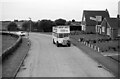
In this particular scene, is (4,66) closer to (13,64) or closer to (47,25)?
(13,64)

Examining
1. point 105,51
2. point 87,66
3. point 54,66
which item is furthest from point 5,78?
point 105,51

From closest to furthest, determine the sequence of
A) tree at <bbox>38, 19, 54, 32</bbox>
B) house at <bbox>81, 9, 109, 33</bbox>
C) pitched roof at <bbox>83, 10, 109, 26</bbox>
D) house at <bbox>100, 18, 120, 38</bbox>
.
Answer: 1. house at <bbox>100, 18, 120, 38</bbox>
2. house at <bbox>81, 9, 109, 33</bbox>
3. pitched roof at <bbox>83, 10, 109, 26</bbox>
4. tree at <bbox>38, 19, 54, 32</bbox>

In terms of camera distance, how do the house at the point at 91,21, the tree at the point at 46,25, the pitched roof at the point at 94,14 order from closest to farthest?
1. the house at the point at 91,21
2. the pitched roof at the point at 94,14
3. the tree at the point at 46,25

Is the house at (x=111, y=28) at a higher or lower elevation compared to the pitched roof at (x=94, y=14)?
lower

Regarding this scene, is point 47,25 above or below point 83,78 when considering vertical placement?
above

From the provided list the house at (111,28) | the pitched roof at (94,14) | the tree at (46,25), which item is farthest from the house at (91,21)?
the tree at (46,25)

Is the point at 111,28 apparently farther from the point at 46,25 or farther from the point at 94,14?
the point at 46,25

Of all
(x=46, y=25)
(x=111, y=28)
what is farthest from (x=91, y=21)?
(x=46, y=25)

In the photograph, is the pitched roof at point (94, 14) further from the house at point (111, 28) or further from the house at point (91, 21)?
the house at point (111, 28)

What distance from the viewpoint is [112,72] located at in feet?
52.3

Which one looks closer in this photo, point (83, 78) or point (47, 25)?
point (83, 78)

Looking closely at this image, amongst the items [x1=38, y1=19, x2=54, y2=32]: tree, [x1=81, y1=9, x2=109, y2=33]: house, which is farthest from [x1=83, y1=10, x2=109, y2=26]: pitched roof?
[x1=38, y1=19, x2=54, y2=32]: tree

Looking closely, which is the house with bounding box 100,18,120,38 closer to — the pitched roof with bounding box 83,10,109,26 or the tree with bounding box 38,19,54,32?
the pitched roof with bounding box 83,10,109,26

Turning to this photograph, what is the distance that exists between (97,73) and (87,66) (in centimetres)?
277
